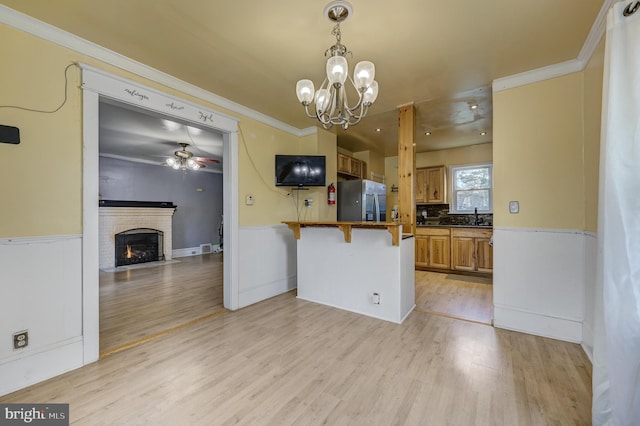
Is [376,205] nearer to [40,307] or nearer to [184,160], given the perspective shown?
[184,160]

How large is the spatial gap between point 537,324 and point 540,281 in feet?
1.39

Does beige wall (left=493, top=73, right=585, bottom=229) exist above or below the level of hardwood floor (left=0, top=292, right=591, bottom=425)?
above

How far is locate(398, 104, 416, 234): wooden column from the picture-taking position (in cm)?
329

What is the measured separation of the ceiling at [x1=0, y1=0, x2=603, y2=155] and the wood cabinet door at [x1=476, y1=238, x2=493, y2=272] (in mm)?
2760

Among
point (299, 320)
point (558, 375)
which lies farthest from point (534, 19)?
point (299, 320)

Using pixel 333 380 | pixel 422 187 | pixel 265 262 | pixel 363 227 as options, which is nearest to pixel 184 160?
pixel 265 262

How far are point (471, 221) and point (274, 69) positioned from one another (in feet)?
16.4

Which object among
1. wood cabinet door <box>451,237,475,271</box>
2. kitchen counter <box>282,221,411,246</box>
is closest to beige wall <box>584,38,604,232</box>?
kitchen counter <box>282,221,411,246</box>

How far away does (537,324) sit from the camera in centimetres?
255

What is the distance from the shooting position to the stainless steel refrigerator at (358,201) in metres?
4.55

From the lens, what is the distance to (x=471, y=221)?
5.51m

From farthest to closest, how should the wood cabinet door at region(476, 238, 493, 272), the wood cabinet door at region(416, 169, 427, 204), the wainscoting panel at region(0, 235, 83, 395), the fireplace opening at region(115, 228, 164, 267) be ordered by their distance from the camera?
the fireplace opening at region(115, 228, 164, 267) < the wood cabinet door at region(416, 169, 427, 204) < the wood cabinet door at region(476, 238, 493, 272) < the wainscoting panel at region(0, 235, 83, 395)

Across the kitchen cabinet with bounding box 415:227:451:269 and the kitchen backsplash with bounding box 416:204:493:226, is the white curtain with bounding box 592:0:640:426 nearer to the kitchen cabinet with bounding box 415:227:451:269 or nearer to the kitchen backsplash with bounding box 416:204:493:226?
the kitchen cabinet with bounding box 415:227:451:269

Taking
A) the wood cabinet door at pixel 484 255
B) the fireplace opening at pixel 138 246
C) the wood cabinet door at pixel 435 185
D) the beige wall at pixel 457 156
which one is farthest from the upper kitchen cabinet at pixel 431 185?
the fireplace opening at pixel 138 246
